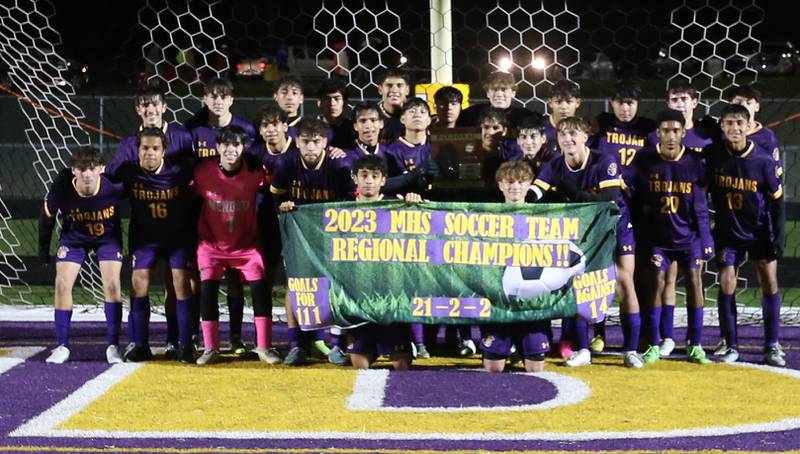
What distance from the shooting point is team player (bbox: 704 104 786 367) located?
732cm

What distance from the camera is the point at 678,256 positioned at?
7516mm

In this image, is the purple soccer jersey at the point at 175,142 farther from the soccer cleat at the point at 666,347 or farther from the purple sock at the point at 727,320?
the purple sock at the point at 727,320

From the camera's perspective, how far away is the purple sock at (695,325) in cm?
744

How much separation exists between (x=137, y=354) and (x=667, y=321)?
10.1ft

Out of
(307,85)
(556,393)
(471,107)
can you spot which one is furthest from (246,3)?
(556,393)

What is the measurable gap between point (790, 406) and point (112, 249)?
3.88 meters

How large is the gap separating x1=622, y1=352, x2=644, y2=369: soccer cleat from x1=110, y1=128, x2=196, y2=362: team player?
7.96ft

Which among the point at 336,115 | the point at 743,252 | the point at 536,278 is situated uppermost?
the point at 336,115

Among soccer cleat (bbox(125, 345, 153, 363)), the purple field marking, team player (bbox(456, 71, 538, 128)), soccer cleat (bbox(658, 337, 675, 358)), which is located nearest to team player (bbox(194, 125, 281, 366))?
soccer cleat (bbox(125, 345, 153, 363))

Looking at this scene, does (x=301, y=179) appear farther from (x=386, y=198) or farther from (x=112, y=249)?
(x=112, y=249)

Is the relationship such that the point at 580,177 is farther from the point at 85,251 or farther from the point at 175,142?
the point at 85,251

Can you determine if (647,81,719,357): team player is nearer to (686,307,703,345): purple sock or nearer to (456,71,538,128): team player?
(686,307,703,345): purple sock

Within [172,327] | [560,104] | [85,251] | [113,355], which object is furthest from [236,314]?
[560,104]

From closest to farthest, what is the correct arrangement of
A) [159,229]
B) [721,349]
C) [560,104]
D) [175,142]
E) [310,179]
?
[310,179] → [159,229] → [721,349] → [560,104] → [175,142]
